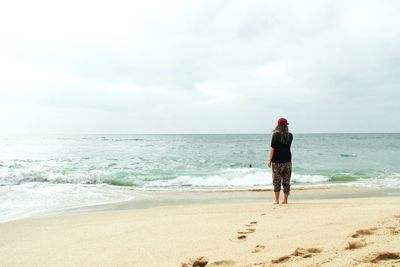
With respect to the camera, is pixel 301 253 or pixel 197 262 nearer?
pixel 301 253

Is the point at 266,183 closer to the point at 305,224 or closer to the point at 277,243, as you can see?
the point at 305,224

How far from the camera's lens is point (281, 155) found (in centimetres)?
780

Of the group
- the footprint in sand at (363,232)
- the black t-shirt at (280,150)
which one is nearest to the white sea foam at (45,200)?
the black t-shirt at (280,150)

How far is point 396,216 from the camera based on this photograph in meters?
4.98

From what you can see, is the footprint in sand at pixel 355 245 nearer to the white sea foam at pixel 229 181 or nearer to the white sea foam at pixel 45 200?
the white sea foam at pixel 45 200

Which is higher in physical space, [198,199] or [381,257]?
[381,257]

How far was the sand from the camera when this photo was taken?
325cm

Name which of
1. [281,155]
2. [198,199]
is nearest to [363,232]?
[281,155]

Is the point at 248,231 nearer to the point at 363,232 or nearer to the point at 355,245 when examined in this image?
the point at 363,232

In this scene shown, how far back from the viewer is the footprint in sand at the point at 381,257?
108 inches

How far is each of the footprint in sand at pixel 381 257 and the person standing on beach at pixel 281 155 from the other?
4.89 metres

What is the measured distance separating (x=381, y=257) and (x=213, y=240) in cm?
205

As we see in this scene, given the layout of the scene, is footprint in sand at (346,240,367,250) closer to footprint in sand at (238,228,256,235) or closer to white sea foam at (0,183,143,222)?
footprint in sand at (238,228,256,235)

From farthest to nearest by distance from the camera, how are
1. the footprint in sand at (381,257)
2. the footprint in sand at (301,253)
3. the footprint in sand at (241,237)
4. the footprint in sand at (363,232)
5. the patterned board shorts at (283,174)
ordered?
the patterned board shorts at (283,174), the footprint in sand at (241,237), the footprint in sand at (363,232), the footprint in sand at (301,253), the footprint in sand at (381,257)
